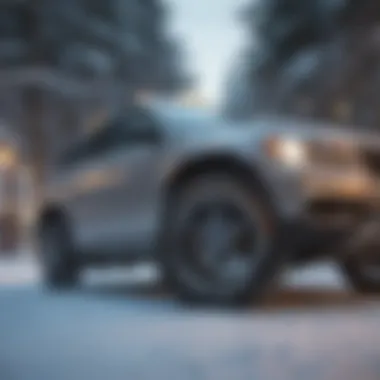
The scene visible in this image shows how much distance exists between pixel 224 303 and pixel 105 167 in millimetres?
860

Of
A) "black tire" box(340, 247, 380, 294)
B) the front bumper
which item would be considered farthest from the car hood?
"black tire" box(340, 247, 380, 294)

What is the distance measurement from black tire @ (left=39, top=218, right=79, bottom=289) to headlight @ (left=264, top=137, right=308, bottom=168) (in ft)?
3.96

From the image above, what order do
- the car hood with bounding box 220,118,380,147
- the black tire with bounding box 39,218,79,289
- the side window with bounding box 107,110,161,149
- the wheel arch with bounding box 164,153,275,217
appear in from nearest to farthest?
the car hood with bounding box 220,118,380,147, the wheel arch with bounding box 164,153,275,217, the side window with bounding box 107,110,161,149, the black tire with bounding box 39,218,79,289

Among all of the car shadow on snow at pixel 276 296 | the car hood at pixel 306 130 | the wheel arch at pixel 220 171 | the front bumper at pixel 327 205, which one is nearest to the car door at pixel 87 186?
the car shadow on snow at pixel 276 296

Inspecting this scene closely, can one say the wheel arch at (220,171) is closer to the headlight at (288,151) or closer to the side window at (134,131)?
the headlight at (288,151)

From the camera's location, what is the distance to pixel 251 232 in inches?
138

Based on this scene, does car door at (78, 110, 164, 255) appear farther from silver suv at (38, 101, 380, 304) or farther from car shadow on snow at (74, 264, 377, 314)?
car shadow on snow at (74, 264, 377, 314)

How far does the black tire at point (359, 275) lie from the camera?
4059mm

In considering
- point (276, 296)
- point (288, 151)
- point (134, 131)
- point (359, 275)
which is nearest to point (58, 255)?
point (134, 131)

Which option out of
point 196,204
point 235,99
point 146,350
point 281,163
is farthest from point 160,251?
point 146,350

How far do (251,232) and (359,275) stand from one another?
78 cm

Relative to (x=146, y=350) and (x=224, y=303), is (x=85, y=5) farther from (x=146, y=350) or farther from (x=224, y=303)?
(x=224, y=303)

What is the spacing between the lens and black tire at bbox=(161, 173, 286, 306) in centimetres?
348

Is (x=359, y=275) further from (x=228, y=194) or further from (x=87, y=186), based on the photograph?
(x=87, y=186)
